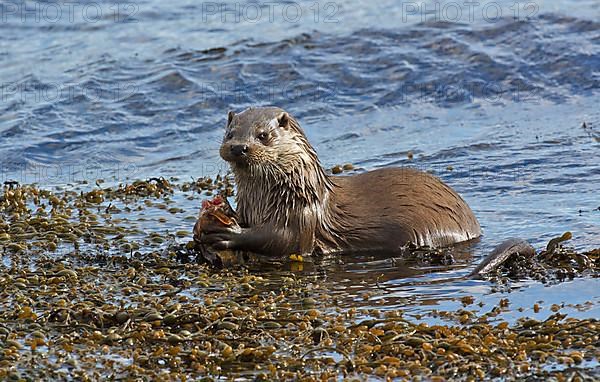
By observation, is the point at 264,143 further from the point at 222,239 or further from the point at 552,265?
the point at 552,265

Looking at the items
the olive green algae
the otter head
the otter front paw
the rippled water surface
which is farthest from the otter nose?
the rippled water surface

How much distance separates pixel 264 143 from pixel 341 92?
5.48 m

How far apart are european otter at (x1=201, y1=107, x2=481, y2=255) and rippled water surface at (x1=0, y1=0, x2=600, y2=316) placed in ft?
0.84

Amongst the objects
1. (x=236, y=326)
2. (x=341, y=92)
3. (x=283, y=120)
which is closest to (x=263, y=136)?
(x=283, y=120)

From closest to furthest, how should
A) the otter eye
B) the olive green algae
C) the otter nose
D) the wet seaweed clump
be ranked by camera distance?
the olive green algae < the wet seaweed clump < the otter nose < the otter eye

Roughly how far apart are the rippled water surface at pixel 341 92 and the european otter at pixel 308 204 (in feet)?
0.84

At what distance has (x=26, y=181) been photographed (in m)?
9.52

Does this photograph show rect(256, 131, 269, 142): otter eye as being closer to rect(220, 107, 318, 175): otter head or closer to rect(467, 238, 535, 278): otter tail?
rect(220, 107, 318, 175): otter head

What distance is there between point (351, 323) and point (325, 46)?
27.4ft

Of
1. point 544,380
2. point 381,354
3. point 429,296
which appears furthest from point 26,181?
point 544,380

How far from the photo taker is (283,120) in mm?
7039

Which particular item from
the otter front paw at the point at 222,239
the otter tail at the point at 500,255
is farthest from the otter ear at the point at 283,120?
the otter tail at the point at 500,255

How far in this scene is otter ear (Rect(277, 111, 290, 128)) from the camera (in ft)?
23.0

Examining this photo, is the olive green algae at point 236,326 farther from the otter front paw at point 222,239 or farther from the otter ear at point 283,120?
the otter ear at point 283,120
